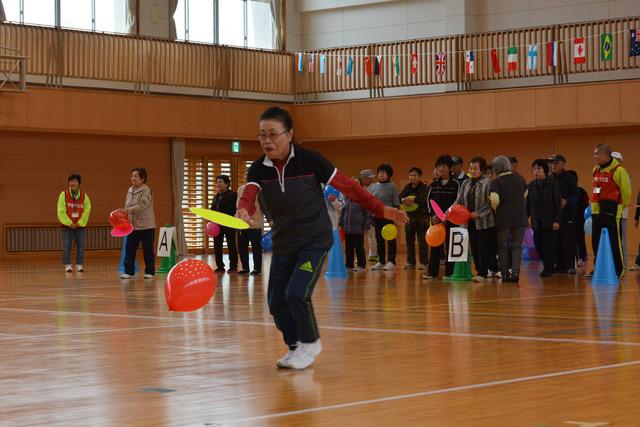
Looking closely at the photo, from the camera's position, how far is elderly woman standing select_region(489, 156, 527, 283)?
14172mm

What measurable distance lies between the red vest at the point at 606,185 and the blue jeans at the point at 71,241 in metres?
8.93

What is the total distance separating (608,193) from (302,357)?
8.50 meters

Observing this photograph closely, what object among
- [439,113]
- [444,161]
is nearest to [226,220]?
[444,161]

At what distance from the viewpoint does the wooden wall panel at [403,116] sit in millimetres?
24750

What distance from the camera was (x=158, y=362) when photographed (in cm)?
669

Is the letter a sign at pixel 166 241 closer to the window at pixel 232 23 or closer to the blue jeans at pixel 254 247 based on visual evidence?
the blue jeans at pixel 254 247

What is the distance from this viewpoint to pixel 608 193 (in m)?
13.9

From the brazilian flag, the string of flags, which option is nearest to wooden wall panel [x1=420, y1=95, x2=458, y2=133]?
the string of flags

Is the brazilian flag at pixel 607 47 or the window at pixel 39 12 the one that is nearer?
the brazilian flag at pixel 607 47

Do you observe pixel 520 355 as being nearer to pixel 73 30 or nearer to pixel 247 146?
pixel 73 30

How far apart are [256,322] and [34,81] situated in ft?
49.9

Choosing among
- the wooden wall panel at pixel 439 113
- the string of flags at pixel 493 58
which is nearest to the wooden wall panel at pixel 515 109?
the string of flags at pixel 493 58

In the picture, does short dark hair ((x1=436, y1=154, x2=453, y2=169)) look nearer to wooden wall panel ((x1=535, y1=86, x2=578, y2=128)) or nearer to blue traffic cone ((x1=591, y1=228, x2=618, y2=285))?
blue traffic cone ((x1=591, y1=228, x2=618, y2=285))

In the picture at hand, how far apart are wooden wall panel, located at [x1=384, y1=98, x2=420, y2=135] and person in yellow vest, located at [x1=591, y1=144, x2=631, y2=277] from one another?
35.6 feet
